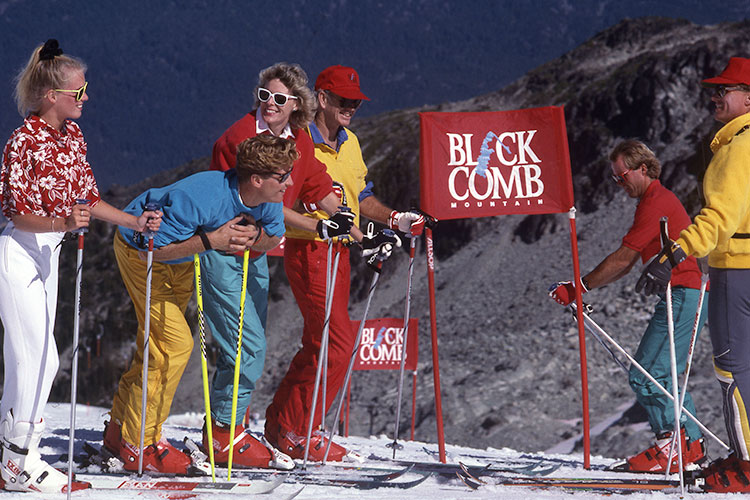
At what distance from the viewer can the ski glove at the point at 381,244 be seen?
5852 mm

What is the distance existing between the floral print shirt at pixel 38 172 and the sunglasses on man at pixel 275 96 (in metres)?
1.51

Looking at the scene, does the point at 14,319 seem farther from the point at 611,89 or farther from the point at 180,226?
the point at 611,89

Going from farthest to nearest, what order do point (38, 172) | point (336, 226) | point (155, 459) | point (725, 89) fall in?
point (336, 226) < point (155, 459) < point (725, 89) < point (38, 172)

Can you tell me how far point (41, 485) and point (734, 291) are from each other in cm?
392

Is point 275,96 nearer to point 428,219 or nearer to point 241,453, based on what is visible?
point 428,219

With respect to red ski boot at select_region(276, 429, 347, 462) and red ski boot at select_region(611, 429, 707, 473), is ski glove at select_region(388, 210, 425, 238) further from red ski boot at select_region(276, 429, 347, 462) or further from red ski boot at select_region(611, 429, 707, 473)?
red ski boot at select_region(611, 429, 707, 473)

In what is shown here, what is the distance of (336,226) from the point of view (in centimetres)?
554

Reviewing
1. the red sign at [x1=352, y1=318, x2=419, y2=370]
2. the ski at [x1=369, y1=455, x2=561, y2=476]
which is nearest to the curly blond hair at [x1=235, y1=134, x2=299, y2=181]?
the ski at [x1=369, y1=455, x2=561, y2=476]

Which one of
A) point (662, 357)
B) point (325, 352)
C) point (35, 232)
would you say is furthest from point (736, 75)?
point (35, 232)

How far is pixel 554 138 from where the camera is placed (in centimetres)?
689

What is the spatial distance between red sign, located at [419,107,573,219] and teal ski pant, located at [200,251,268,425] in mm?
1810

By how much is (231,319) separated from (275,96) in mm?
1499

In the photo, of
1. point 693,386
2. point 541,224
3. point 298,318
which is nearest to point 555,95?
point 541,224

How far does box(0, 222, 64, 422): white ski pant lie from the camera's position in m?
4.28
